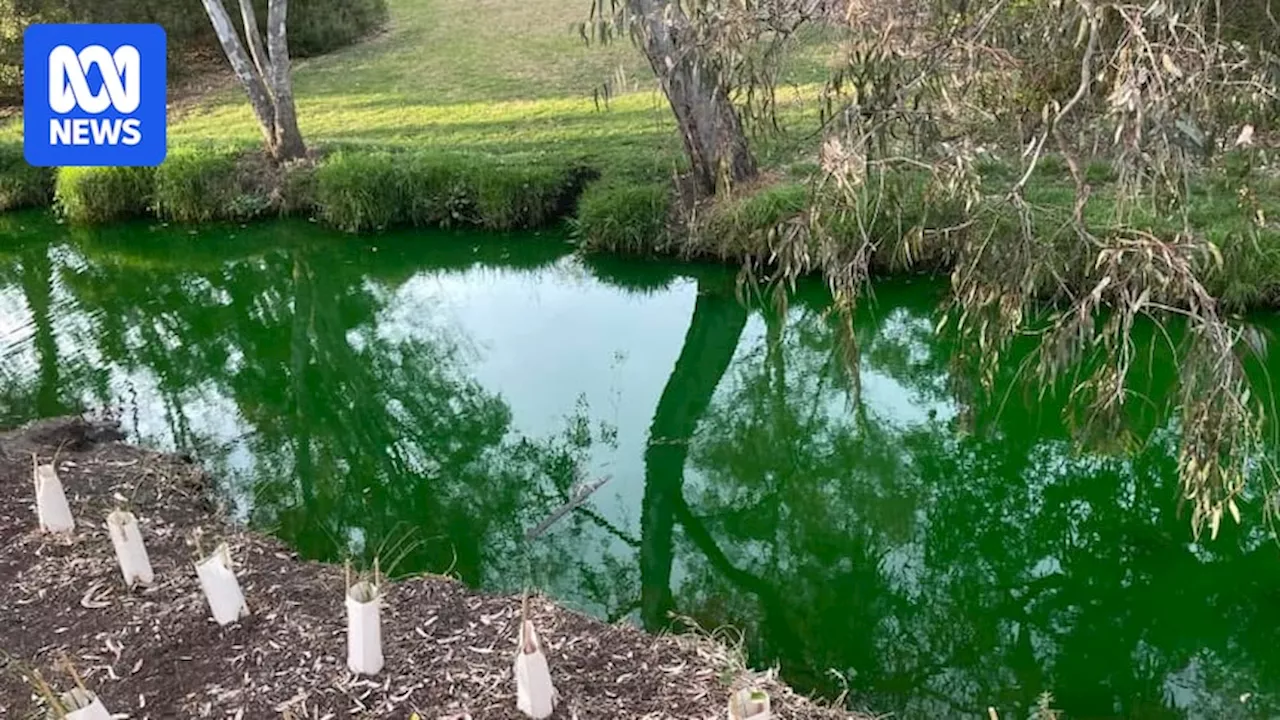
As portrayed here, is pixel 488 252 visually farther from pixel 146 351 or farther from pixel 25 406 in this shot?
pixel 25 406

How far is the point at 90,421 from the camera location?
607 cm

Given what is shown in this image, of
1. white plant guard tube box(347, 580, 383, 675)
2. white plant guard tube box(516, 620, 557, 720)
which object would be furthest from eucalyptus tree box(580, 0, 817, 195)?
white plant guard tube box(347, 580, 383, 675)

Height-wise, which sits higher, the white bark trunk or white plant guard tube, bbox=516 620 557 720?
the white bark trunk

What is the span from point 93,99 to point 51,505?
4323 mm

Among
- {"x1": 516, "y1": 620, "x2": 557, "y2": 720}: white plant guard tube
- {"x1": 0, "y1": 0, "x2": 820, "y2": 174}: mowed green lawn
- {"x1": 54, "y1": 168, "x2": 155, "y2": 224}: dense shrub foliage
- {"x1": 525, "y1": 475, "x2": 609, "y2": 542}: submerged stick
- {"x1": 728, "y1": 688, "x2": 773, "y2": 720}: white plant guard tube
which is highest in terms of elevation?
{"x1": 0, "y1": 0, "x2": 820, "y2": 174}: mowed green lawn

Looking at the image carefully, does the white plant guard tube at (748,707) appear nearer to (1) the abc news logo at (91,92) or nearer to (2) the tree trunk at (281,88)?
(1) the abc news logo at (91,92)

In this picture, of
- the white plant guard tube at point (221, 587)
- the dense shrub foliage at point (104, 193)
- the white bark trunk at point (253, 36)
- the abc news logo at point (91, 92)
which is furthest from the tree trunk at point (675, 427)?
the dense shrub foliage at point (104, 193)

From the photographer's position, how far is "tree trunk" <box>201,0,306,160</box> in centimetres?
954

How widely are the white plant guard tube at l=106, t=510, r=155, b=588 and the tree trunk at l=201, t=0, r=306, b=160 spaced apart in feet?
22.3

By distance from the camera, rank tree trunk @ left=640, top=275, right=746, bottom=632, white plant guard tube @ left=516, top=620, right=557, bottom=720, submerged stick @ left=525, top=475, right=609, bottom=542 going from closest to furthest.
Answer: white plant guard tube @ left=516, top=620, right=557, bottom=720 < tree trunk @ left=640, top=275, right=746, bottom=632 < submerged stick @ left=525, top=475, right=609, bottom=542

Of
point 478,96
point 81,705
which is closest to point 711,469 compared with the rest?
point 81,705

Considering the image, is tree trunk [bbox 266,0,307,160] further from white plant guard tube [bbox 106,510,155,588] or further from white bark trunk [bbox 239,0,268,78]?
white plant guard tube [bbox 106,510,155,588]

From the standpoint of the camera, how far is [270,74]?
9.80 metres

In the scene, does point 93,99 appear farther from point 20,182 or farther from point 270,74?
point 20,182
